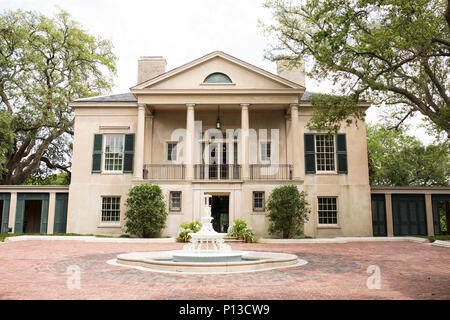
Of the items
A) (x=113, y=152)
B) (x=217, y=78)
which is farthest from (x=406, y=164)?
(x=113, y=152)

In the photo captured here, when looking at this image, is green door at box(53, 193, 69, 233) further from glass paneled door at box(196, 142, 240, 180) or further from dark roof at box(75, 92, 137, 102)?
glass paneled door at box(196, 142, 240, 180)

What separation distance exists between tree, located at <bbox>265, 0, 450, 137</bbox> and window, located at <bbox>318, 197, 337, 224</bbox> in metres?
5.89

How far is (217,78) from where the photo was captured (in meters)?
20.5

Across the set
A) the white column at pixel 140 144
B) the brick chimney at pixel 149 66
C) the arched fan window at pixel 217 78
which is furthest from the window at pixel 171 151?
the brick chimney at pixel 149 66

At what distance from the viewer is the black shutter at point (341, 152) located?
2023cm

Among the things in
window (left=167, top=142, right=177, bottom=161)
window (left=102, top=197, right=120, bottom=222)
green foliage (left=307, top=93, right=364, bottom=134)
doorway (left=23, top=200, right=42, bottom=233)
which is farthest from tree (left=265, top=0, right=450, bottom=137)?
doorway (left=23, top=200, right=42, bottom=233)

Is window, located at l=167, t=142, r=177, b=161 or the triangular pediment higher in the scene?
the triangular pediment

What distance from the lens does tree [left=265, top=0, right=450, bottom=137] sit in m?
11.9

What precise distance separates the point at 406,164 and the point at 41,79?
3044cm

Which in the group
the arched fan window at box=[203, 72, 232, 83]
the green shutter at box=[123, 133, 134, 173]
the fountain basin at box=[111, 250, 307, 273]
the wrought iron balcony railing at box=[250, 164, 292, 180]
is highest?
the arched fan window at box=[203, 72, 232, 83]

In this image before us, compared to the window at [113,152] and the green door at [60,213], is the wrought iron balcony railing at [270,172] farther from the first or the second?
the green door at [60,213]

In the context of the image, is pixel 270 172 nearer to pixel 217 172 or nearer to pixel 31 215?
pixel 217 172

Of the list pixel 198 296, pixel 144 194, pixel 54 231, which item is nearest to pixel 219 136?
pixel 144 194
